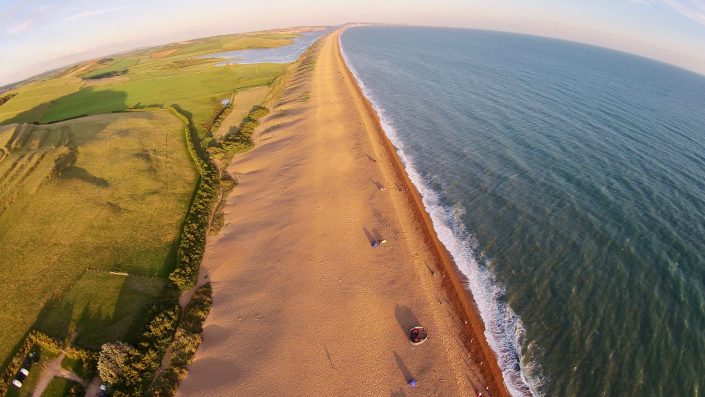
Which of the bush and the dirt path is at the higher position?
the bush

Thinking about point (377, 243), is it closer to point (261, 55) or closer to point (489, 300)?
point (489, 300)

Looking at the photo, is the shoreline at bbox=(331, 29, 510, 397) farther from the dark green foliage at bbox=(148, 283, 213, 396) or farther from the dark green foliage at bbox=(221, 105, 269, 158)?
the dark green foliage at bbox=(221, 105, 269, 158)

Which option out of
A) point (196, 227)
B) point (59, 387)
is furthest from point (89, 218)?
point (59, 387)

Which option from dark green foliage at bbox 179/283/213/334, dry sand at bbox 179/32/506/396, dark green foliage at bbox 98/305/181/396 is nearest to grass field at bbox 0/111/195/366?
dark green foliage at bbox 98/305/181/396

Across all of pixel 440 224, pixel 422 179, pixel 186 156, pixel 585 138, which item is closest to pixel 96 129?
pixel 186 156

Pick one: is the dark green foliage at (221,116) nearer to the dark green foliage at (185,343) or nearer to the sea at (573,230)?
the sea at (573,230)

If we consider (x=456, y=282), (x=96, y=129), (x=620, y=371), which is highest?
(x=96, y=129)

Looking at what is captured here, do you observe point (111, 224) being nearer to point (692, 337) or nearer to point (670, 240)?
point (692, 337)
